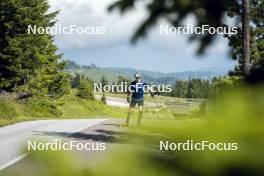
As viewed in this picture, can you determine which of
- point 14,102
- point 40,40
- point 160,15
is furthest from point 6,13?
point 160,15

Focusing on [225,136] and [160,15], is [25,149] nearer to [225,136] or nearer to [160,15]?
[225,136]

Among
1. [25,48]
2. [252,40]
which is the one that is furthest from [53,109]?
[252,40]

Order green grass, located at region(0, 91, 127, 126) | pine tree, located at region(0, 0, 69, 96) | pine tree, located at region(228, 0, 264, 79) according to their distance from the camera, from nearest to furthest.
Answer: pine tree, located at region(228, 0, 264, 79)
green grass, located at region(0, 91, 127, 126)
pine tree, located at region(0, 0, 69, 96)

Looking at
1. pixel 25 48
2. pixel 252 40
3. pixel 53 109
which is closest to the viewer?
pixel 252 40

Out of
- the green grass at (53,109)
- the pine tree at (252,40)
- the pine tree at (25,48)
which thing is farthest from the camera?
the pine tree at (25,48)

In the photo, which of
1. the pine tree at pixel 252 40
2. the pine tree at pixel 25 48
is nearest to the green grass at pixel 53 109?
the pine tree at pixel 25 48

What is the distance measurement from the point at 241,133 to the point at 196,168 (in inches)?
6.0

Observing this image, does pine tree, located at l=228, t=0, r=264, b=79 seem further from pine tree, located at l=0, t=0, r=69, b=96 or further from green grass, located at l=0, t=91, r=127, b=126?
pine tree, located at l=0, t=0, r=69, b=96

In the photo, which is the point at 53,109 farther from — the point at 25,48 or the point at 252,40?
the point at 252,40

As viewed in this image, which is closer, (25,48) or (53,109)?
(25,48)

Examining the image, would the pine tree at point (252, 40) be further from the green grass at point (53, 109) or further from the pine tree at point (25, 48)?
the pine tree at point (25, 48)

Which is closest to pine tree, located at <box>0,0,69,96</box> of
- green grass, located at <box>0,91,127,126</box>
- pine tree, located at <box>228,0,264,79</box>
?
green grass, located at <box>0,91,127,126</box>

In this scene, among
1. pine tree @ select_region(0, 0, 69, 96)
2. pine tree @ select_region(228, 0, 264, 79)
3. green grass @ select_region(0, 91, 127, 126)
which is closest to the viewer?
pine tree @ select_region(228, 0, 264, 79)

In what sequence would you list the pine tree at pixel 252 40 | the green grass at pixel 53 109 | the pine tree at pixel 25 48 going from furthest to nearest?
the pine tree at pixel 25 48 → the green grass at pixel 53 109 → the pine tree at pixel 252 40
